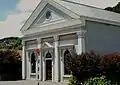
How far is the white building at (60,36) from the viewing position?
27953 millimetres

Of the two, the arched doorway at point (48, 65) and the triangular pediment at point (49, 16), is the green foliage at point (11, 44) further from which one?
the arched doorway at point (48, 65)

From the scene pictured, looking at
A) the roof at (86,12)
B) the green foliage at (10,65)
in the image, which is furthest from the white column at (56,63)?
the green foliage at (10,65)

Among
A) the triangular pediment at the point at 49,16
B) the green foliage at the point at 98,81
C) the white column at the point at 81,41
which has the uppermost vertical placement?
the triangular pediment at the point at 49,16

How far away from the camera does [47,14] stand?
108 ft

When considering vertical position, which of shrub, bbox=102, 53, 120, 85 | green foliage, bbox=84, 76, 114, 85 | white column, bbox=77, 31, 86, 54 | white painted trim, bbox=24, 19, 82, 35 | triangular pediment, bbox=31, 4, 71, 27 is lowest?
green foliage, bbox=84, 76, 114, 85

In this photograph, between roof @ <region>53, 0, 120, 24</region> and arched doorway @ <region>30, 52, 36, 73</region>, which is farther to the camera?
arched doorway @ <region>30, 52, 36, 73</region>

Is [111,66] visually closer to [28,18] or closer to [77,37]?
[77,37]

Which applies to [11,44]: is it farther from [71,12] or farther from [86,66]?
[86,66]

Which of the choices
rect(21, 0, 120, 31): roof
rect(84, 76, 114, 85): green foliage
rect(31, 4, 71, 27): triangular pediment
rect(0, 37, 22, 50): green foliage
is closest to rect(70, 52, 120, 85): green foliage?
rect(84, 76, 114, 85): green foliage

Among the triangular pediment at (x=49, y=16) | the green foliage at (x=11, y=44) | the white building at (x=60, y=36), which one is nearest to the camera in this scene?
the white building at (x=60, y=36)

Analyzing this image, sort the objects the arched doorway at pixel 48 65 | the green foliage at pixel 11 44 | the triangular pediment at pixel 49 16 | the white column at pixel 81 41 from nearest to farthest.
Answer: the white column at pixel 81 41
the triangular pediment at pixel 49 16
the arched doorway at pixel 48 65
the green foliage at pixel 11 44

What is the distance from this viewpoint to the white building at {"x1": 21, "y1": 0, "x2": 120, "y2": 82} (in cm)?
2795

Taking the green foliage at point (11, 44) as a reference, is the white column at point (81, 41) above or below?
below

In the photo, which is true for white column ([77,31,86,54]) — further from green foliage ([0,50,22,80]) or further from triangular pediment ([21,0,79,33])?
green foliage ([0,50,22,80])
